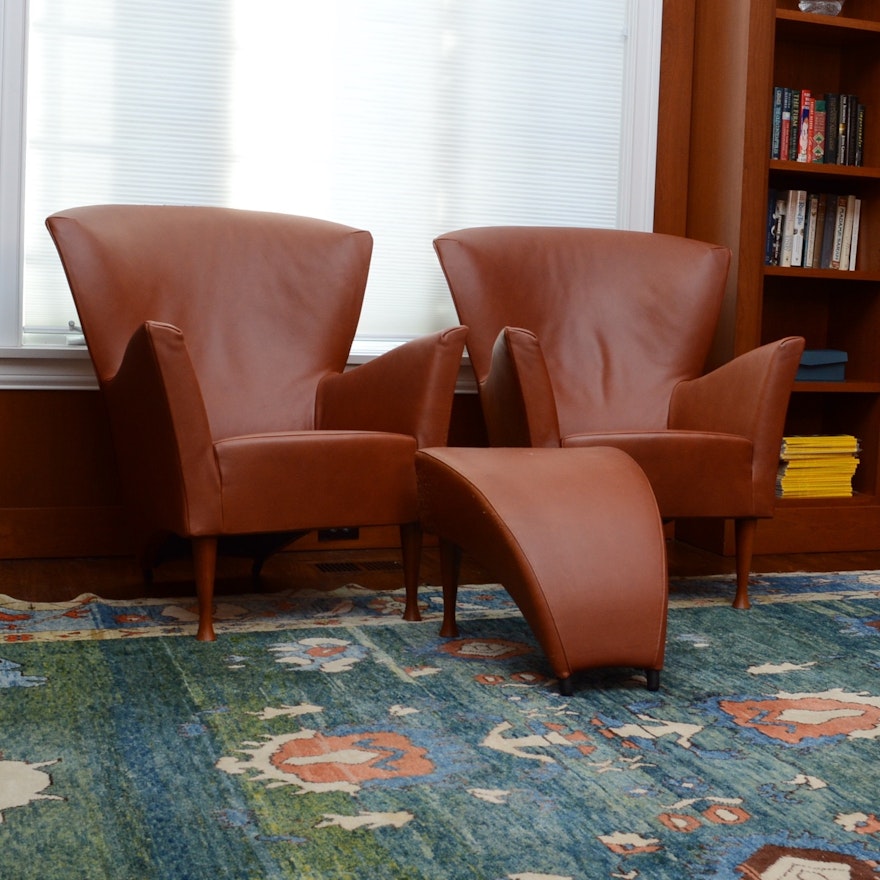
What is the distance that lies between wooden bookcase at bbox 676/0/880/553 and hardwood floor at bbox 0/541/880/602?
0.57ft

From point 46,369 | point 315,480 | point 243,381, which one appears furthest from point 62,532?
point 315,480

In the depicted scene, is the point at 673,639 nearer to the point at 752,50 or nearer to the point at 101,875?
the point at 101,875

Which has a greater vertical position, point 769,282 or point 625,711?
point 769,282

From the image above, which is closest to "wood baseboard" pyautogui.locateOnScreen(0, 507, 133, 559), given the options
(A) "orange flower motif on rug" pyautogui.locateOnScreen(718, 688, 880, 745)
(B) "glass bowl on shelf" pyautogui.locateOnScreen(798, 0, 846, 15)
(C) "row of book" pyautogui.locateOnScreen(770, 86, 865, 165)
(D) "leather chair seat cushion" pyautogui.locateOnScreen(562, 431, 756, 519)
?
(D) "leather chair seat cushion" pyautogui.locateOnScreen(562, 431, 756, 519)

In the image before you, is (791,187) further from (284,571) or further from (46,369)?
A: (46,369)

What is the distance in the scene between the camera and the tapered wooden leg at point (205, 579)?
92.0 inches

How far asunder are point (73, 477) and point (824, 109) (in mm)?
2688

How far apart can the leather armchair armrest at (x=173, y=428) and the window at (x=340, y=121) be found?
100cm

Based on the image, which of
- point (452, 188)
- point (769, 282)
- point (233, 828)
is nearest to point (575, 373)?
point (452, 188)

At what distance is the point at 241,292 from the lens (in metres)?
2.97

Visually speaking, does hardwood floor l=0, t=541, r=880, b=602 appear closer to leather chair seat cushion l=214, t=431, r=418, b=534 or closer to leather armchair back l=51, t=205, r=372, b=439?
leather armchair back l=51, t=205, r=372, b=439

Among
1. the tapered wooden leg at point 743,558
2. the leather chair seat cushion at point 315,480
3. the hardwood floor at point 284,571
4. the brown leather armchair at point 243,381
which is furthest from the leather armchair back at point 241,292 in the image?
the tapered wooden leg at point 743,558

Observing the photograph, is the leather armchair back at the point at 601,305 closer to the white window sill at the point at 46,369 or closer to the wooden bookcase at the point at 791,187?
the wooden bookcase at the point at 791,187

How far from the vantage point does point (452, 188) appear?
3670mm
